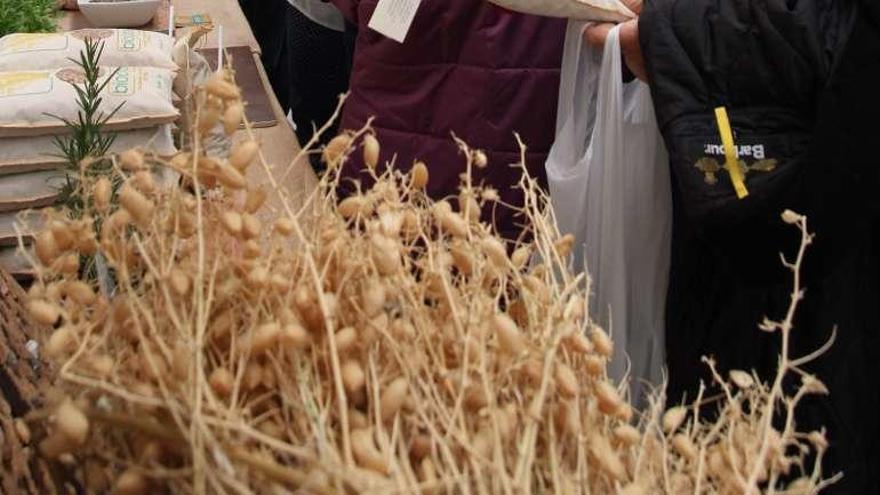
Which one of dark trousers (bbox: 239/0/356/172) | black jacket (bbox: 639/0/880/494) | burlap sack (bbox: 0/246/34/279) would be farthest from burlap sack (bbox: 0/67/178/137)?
dark trousers (bbox: 239/0/356/172)

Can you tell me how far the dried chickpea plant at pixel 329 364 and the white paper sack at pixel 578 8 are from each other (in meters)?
0.70

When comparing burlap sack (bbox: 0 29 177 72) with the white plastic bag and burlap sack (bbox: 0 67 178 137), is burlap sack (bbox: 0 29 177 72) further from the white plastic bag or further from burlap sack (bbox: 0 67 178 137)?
the white plastic bag

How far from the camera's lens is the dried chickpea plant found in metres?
0.43

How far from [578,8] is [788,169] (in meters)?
0.34

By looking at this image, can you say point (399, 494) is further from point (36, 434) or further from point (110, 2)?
point (110, 2)

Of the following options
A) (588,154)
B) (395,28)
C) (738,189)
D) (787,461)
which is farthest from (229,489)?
(395,28)

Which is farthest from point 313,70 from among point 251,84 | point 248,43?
point 251,84

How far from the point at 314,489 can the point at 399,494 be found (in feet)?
0.12

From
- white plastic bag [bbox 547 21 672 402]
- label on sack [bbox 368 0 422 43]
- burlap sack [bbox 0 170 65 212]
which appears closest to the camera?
burlap sack [bbox 0 170 65 212]

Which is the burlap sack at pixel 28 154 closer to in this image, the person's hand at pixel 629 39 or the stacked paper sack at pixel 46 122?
the stacked paper sack at pixel 46 122

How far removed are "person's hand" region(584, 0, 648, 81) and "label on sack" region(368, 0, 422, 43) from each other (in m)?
0.29

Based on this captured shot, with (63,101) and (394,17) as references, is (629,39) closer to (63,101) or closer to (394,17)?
(394,17)

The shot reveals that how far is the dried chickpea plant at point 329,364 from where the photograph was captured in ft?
1.41

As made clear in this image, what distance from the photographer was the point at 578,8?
120 centimetres
